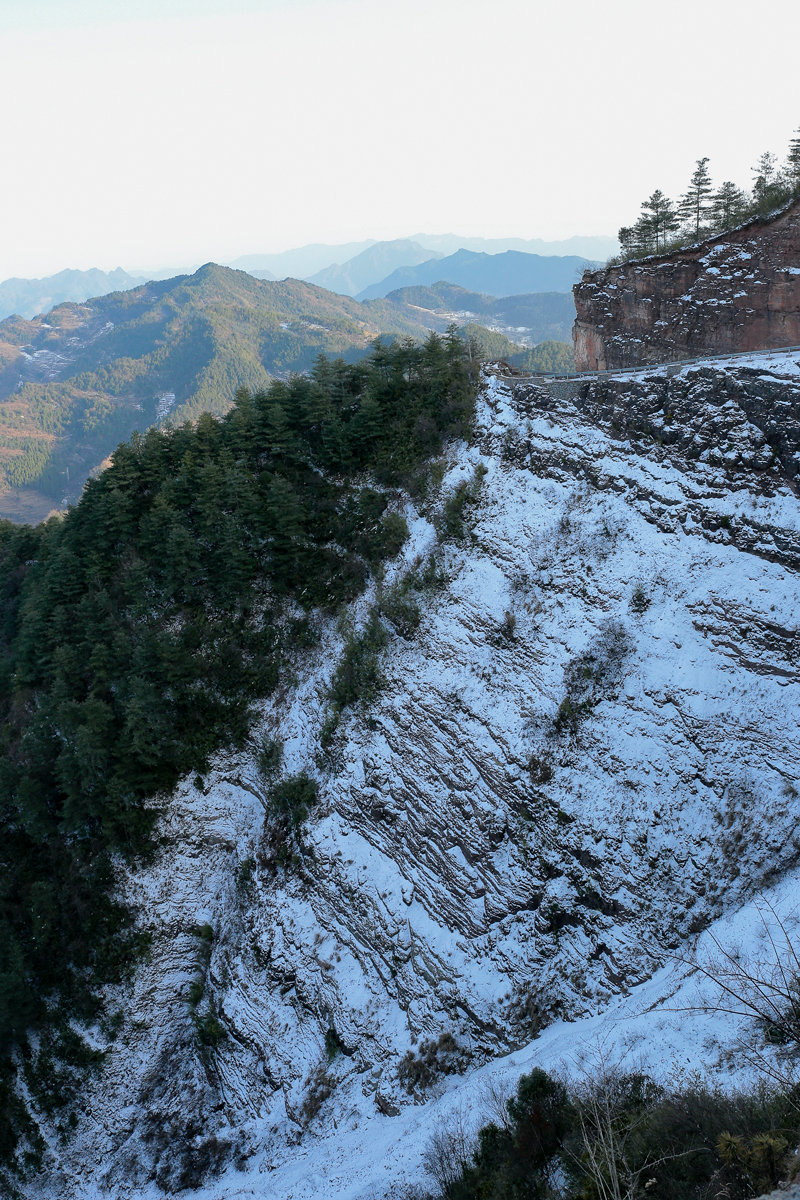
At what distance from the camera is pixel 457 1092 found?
1631 centimetres

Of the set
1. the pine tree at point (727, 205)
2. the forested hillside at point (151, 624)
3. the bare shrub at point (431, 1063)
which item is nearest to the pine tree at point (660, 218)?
the pine tree at point (727, 205)

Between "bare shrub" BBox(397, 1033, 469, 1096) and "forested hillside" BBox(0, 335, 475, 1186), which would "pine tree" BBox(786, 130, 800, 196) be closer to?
"forested hillside" BBox(0, 335, 475, 1186)

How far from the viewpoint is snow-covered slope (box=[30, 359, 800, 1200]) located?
53.0ft

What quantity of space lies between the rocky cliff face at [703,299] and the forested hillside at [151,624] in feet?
23.3

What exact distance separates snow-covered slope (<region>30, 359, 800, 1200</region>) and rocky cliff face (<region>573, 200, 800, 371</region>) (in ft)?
13.4

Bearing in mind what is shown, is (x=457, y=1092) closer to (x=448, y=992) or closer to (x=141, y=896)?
(x=448, y=992)

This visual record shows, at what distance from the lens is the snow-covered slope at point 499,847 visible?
16.2 meters

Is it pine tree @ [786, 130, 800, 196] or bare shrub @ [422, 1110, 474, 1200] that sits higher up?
pine tree @ [786, 130, 800, 196]

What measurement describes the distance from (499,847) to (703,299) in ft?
75.0

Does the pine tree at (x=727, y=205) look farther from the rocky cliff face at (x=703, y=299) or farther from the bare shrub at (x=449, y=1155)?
the bare shrub at (x=449, y=1155)

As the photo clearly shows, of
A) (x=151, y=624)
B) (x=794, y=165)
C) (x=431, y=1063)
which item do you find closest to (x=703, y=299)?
(x=794, y=165)

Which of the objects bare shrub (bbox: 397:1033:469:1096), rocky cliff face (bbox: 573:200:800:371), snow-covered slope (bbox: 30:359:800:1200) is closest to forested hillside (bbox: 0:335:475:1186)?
snow-covered slope (bbox: 30:359:800:1200)

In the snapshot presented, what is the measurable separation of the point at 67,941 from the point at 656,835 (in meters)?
21.5

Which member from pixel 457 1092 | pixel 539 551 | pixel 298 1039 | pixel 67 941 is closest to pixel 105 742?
pixel 67 941
